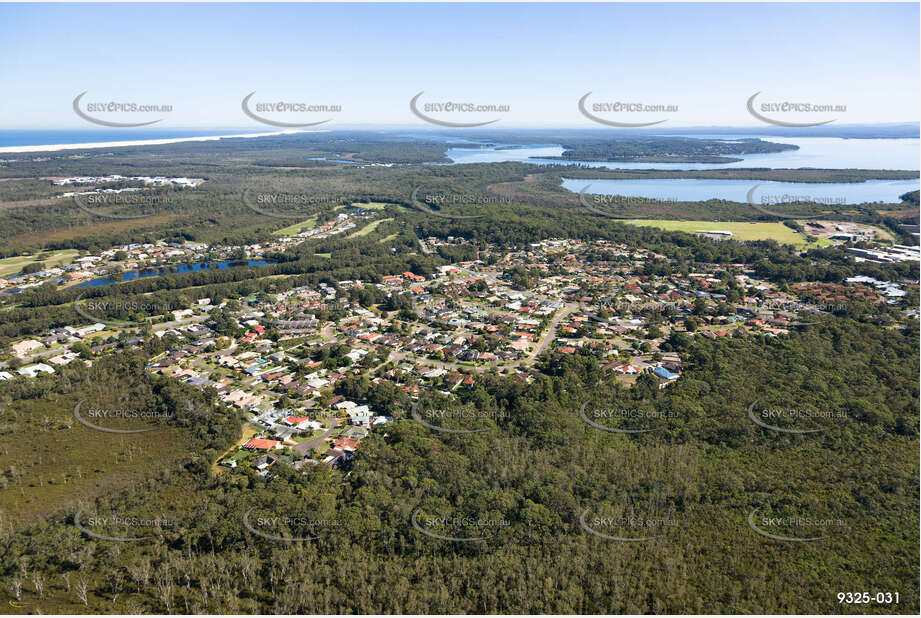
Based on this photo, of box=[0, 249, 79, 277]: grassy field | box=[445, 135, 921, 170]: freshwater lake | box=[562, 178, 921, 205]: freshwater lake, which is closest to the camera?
box=[0, 249, 79, 277]: grassy field

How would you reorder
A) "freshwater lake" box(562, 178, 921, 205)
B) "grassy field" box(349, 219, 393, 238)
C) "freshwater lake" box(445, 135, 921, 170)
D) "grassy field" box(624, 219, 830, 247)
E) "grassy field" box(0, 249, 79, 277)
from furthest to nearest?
"freshwater lake" box(445, 135, 921, 170)
"freshwater lake" box(562, 178, 921, 205)
"grassy field" box(349, 219, 393, 238)
"grassy field" box(624, 219, 830, 247)
"grassy field" box(0, 249, 79, 277)

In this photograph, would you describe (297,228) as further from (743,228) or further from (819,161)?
(819,161)

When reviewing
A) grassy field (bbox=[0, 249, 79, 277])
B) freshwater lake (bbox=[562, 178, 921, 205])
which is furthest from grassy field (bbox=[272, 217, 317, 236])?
freshwater lake (bbox=[562, 178, 921, 205])

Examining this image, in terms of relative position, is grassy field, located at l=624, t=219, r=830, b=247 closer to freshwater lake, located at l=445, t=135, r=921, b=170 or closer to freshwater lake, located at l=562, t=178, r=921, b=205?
freshwater lake, located at l=562, t=178, r=921, b=205

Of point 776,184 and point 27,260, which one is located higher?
point 776,184

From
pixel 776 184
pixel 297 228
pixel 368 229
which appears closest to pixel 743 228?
pixel 776 184

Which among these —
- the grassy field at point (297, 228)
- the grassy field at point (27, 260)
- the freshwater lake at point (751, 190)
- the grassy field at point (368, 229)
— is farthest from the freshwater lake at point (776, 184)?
the grassy field at point (27, 260)
